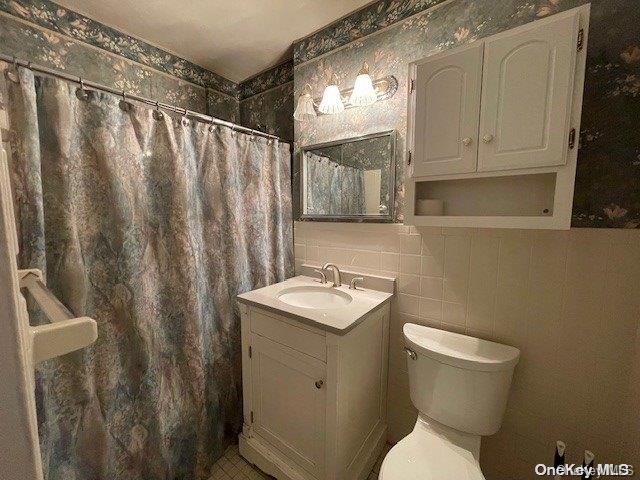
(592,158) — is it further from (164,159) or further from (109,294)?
(109,294)

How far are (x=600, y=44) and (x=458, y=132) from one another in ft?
1.85

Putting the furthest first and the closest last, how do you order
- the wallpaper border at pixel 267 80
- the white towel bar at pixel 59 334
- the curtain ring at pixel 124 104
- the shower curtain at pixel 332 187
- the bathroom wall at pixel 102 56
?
the wallpaper border at pixel 267 80 < the shower curtain at pixel 332 187 < the bathroom wall at pixel 102 56 < the curtain ring at pixel 124 104 < the white towel bar at pixel 59 334

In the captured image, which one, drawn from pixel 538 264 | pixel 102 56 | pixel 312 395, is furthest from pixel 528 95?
pixel 102 56

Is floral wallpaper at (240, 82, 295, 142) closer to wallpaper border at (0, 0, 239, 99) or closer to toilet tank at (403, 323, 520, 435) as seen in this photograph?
wallpaper border at (0, 0, 239, 99)

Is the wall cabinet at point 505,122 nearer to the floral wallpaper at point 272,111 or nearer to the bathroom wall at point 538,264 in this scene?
the bathroom wall at point 538,264

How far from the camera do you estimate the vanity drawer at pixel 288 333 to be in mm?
1149

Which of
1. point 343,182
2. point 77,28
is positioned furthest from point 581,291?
point 77,28

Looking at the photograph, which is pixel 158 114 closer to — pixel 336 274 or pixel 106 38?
pixel 106 38

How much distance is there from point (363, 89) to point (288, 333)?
1239 millimetres

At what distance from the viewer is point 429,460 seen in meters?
1.01

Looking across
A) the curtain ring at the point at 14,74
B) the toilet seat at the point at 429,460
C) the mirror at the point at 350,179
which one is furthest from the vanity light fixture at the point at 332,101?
the toilet seat at the point at 429,460

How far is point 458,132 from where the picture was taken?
3.46 ft

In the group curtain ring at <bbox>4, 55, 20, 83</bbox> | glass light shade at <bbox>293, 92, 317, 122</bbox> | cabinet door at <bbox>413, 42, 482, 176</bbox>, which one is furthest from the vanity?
curtain ring at <bbox>4, 55, 20, 83</bbox>

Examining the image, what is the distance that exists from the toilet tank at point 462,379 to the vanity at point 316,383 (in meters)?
0.23
